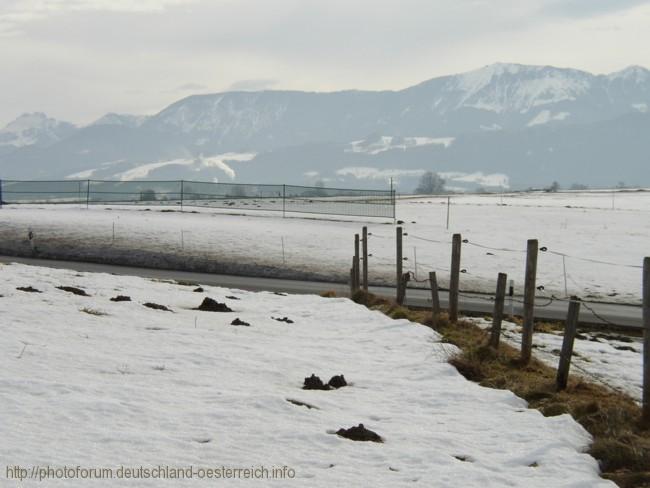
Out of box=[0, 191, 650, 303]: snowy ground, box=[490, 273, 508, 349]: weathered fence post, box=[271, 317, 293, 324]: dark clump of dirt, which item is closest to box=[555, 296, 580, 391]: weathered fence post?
box=[490, 273, 508, 349]: weathered fence post

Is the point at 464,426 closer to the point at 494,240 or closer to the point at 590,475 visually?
the point at 590,475

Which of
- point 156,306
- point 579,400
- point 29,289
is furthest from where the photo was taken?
point 156,306

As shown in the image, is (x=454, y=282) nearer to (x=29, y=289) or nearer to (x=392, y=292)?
(x=29, y=289)

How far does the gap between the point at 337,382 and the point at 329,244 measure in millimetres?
30665

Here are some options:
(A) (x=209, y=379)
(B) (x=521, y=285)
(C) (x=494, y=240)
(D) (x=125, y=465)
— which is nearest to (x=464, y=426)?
(A) (x=209, y=379)

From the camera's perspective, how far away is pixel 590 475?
826 cm

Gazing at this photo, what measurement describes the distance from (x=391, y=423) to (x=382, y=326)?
26.7ft

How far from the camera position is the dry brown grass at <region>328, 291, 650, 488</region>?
28.1ft

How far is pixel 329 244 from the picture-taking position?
42312mm

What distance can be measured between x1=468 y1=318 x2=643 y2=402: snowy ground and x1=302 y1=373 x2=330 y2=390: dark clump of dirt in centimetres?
542

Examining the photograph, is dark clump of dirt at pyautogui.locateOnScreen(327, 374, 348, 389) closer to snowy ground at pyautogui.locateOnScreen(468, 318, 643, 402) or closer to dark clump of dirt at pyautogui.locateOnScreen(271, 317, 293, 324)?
snowy ground at pyautogui.locateOnScreen(468, 318, 643, 402)

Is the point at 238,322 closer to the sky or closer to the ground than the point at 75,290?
closer to the ground

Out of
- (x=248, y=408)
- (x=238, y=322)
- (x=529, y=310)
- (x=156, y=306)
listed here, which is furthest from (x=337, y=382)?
(x=156, y=306)

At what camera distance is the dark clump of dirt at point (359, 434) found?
8.91 m
